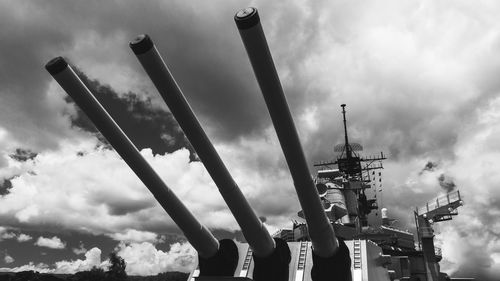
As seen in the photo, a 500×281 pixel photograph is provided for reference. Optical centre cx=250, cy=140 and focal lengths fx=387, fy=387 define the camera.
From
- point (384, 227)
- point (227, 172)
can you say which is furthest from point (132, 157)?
point (384, 227)

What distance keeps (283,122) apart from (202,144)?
118 centimetres

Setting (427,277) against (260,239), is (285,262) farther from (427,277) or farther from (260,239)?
(427,277)

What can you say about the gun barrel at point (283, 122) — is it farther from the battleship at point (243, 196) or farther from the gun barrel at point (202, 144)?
the gun barrel at point (202, 144)

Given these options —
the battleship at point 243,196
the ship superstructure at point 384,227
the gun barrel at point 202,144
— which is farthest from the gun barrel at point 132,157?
the ship superstructure at point 384,227

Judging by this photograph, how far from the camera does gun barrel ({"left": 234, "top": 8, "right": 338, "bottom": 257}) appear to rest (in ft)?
10.4

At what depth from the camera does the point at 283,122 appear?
362 cm

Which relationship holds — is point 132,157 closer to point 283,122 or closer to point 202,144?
point 202,144

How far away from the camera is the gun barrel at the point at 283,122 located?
318cm

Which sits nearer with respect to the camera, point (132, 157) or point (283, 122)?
point (283, 122)

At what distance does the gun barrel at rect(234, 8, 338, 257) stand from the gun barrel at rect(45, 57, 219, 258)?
1675 millimetres

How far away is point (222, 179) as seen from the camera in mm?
4758

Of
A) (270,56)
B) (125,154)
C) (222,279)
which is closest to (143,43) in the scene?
(270,56)

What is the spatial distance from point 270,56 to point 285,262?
11.0ft

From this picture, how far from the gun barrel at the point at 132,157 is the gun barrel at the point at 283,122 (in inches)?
65.9
